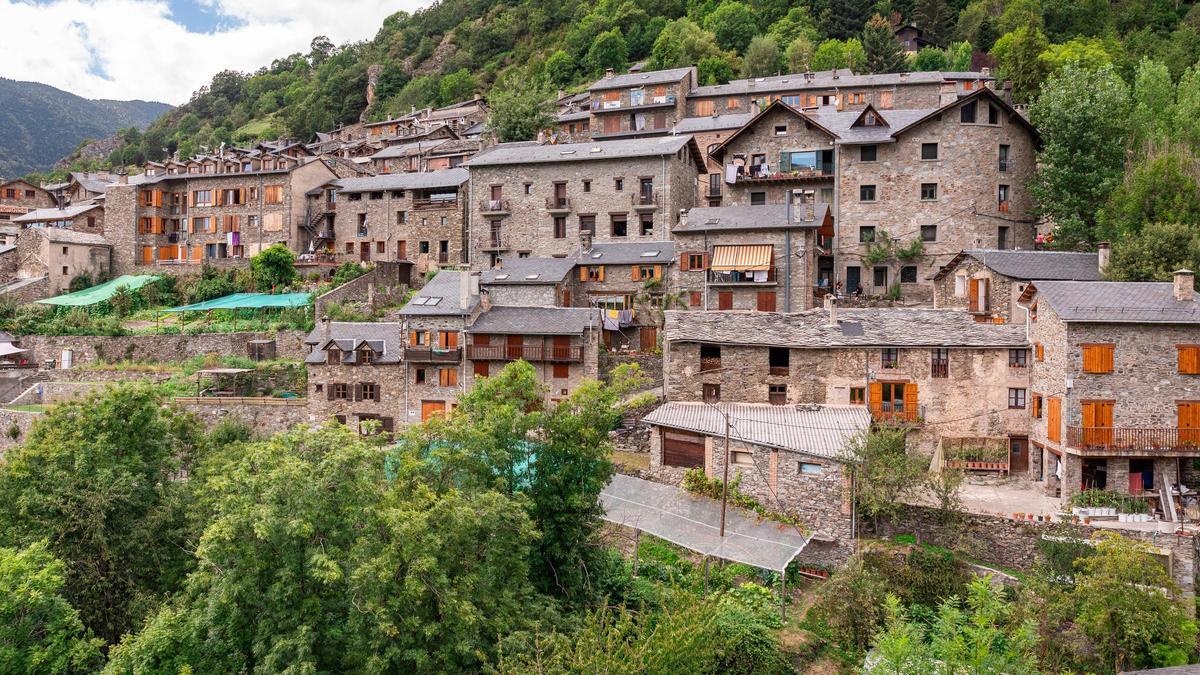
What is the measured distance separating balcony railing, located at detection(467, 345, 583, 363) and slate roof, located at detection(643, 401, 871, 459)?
641cm

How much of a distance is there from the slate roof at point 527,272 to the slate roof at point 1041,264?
17.5 m

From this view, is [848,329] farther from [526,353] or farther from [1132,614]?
[526,353]

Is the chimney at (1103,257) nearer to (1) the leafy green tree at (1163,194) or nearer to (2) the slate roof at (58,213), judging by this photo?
(1) the leafy green tree at (1163,194)

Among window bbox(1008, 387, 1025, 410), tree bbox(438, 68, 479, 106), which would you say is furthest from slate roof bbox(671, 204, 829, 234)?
tree bbox(438, 68, 479, 106)

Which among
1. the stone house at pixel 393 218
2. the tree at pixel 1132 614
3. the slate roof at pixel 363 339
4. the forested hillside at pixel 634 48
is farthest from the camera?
the forested hillside at pixel 634 48

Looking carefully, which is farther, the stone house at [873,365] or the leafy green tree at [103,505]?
the stone house at [873,365]

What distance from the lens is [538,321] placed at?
117ft

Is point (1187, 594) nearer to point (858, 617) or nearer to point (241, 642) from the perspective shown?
point (858, 617)

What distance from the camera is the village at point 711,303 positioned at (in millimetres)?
25125

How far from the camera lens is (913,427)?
28609 millimetres

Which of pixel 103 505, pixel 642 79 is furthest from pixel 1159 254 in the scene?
pixel 642 79

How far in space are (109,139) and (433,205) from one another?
4215 inches

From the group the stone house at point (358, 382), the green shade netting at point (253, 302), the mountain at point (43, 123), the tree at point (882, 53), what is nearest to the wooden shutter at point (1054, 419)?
the stone house at point (358, 382)

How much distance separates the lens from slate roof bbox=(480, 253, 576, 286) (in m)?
38.7
